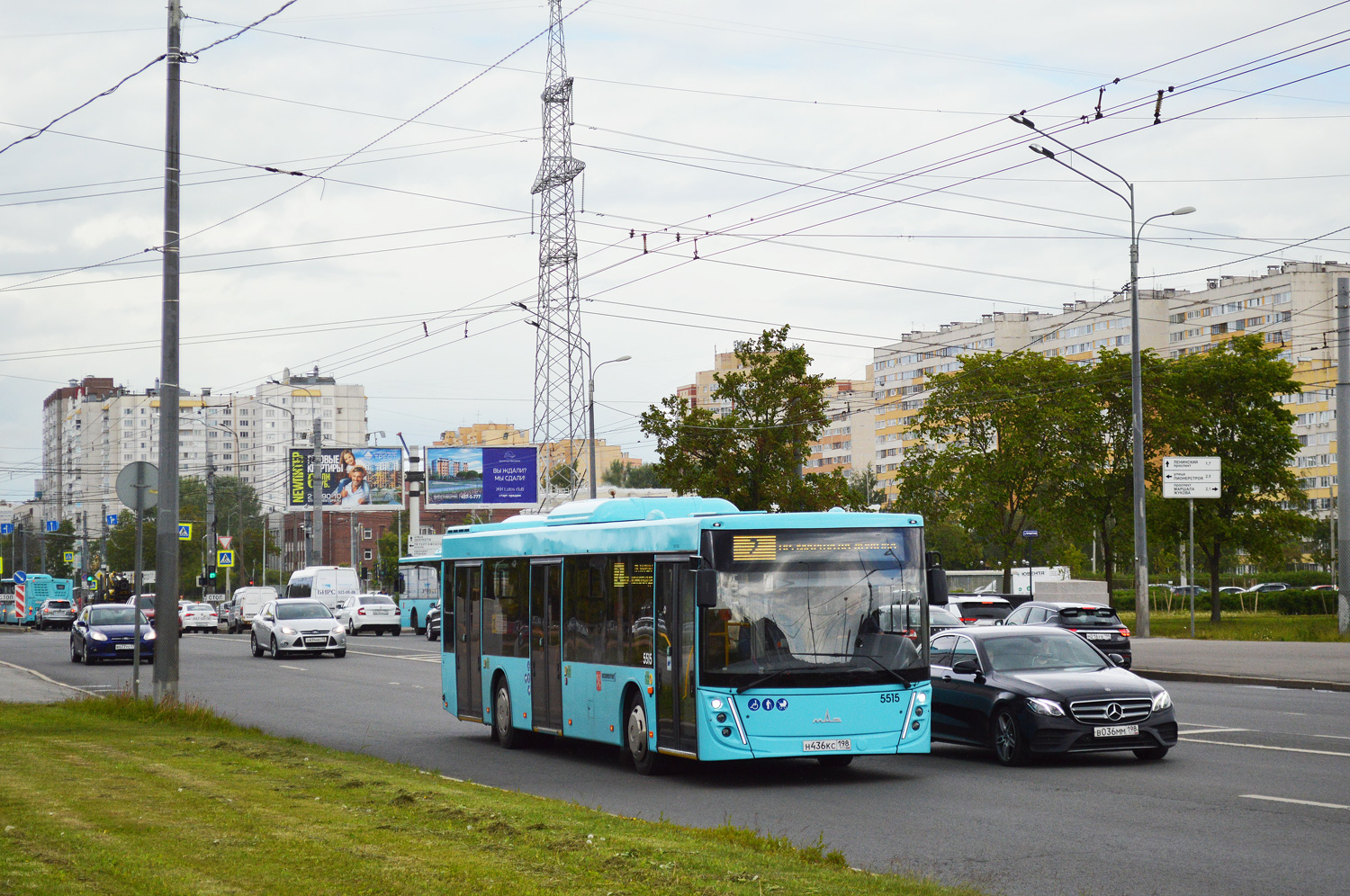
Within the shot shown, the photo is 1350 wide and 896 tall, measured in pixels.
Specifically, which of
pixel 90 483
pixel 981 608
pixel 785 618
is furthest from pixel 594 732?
pixel 90 483

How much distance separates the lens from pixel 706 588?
45.2 ft

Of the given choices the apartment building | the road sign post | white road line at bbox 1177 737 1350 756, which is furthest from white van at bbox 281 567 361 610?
the apartment building

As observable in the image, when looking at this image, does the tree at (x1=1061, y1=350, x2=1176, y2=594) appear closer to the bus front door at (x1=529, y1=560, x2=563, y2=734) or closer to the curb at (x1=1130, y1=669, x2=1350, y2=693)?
the curb at (x1=1130, y1=669, x2=1350, y2=693)

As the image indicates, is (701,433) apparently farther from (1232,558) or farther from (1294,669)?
(1232,558)

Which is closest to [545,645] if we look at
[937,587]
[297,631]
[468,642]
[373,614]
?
[468,642]

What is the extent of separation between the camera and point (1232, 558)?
10288 cm

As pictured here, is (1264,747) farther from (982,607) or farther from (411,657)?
(411,657)

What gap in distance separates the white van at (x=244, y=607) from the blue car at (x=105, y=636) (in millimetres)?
26328

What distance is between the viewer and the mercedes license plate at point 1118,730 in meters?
14.9

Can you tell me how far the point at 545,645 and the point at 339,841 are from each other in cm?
826

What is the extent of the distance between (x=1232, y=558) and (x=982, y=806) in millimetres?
96793

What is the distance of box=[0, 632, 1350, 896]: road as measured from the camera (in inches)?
369

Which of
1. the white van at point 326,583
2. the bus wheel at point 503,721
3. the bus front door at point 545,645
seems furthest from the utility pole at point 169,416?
the white van at point 326,583

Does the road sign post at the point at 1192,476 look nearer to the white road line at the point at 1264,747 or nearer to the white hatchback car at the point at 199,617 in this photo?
the white road line at the point at 1264,747
